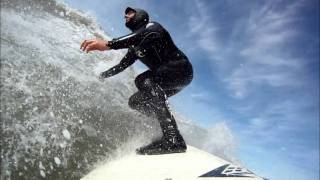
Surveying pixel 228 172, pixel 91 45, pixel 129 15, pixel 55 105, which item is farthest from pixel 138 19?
pixel 228 172

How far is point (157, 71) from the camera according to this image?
281 inches

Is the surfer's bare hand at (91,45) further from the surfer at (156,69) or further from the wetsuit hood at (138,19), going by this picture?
the wetsuit hood at (138,19)

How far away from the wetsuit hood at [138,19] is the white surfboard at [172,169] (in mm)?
2490

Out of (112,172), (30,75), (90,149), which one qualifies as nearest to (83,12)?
(30,75)

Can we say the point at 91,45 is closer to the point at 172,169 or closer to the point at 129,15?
the point at 129,15

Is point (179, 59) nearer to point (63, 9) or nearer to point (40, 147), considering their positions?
point (40, 147)

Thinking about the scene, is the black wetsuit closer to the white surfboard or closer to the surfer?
the surfer

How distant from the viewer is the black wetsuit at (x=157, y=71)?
266 inches

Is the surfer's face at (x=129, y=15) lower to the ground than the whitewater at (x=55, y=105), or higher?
higher

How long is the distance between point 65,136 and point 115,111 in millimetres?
2504

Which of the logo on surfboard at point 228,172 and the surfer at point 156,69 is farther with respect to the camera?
the surfer at point 156,69

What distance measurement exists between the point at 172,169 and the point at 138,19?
9.46ft

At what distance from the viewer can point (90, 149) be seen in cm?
720

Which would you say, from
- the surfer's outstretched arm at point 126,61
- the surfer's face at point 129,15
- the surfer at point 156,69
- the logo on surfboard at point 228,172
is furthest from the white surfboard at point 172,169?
the surfer's face at point 129,15
